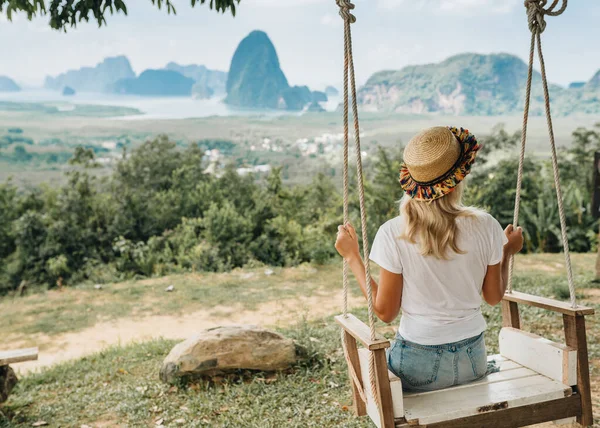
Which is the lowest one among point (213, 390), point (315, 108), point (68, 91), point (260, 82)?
point (213, 390)

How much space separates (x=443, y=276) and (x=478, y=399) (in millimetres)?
434

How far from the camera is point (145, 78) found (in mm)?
110812

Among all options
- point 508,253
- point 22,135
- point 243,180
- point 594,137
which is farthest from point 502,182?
point 22,135

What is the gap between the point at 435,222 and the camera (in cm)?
182

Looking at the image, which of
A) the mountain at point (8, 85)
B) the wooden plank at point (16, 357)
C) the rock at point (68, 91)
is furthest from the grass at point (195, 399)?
the rock at point (68, 91)

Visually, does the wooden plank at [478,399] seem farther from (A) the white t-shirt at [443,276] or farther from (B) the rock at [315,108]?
(B) the rock at [315,108]

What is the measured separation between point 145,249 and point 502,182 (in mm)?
7615

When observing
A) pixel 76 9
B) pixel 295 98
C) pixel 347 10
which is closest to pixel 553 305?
pixel 347 10

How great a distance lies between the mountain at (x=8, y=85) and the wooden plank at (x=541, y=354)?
358ft

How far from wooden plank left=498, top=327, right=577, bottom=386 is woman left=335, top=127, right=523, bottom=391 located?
12.9 inches

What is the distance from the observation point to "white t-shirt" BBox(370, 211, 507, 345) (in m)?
1.85

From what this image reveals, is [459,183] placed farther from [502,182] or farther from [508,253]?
[502,182]

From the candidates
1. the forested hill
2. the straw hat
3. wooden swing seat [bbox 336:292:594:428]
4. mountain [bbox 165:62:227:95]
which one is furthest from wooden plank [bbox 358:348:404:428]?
mountain [bbox 165:62:227:95]

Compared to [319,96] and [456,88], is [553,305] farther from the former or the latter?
[319,96]
